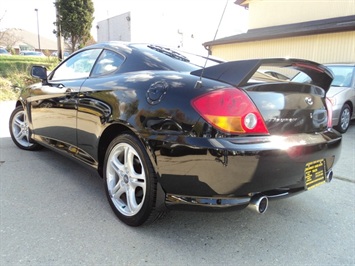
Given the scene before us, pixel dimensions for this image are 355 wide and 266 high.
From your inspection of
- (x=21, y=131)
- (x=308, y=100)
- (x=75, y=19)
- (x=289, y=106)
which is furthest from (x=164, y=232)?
(x=75, y=19)

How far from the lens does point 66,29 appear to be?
64.2 feet

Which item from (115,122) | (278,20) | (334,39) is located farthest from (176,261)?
(278,20)

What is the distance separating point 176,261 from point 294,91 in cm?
145

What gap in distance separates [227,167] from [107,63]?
1687 mm

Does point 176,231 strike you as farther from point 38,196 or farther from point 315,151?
point 38,196

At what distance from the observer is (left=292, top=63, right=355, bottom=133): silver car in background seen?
623cm

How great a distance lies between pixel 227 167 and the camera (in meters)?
1.93

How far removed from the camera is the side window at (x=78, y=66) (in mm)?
3243

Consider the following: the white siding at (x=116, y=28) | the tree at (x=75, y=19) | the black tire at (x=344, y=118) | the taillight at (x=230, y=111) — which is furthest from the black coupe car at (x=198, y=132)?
the white siding at (x=116, y=28)

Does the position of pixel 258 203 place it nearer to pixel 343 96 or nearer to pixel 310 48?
pixel 343 96

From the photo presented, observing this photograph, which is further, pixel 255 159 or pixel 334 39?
pixel 334 39

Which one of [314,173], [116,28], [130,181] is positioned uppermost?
[116,28]

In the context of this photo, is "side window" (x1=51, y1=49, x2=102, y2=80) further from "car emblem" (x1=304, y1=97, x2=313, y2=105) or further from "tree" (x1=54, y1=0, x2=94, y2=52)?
"tree" (x1=54, y1=0, x2=94, y2=52)

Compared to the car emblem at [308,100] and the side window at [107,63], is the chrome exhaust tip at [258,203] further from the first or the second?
the side window at [107,63]
